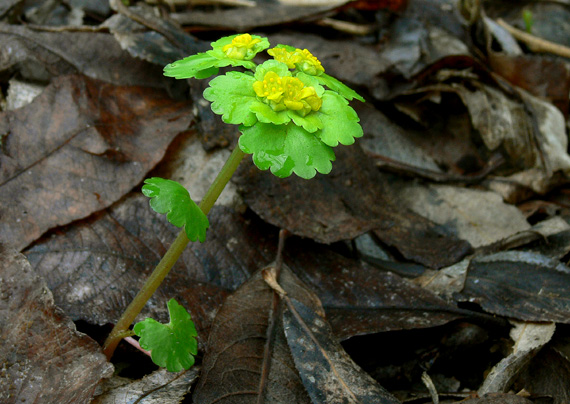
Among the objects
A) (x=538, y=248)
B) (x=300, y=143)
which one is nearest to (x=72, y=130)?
(x=300, y=143)

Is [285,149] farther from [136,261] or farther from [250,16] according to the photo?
[250,16]

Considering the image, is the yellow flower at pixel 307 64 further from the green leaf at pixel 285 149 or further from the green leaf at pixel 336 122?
the green leaf at pixel 285 149

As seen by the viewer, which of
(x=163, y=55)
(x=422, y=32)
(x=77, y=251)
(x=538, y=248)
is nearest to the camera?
(x=77, y=251)

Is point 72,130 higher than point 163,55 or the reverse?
the reverse

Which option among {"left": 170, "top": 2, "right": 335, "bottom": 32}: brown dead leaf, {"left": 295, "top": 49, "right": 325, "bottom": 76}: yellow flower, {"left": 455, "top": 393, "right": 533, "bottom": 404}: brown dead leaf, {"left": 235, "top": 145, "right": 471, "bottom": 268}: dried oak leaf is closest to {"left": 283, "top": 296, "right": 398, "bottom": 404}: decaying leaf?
{"left": 455, "top": 393, "right": 533, "bottom": 404}: brown dead leaf

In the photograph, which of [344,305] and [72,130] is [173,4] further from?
[344,305]

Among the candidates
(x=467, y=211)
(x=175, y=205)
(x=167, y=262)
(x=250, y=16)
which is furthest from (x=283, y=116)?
(x=250, y=16)
